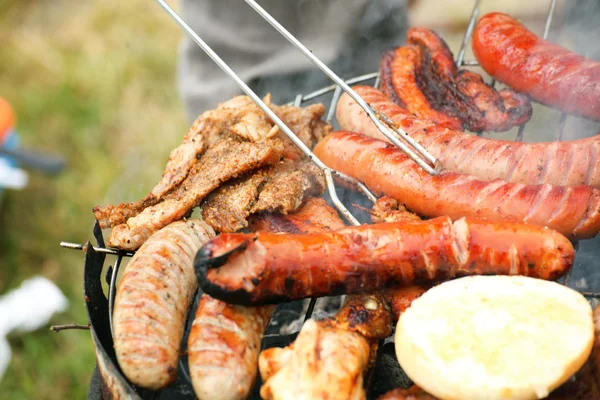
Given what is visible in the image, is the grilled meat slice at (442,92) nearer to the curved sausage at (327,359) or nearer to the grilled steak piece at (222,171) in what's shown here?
the grilled steak piece at (222,171)

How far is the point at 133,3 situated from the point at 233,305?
8.10 m

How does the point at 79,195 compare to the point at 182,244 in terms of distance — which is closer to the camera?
the point at 182,244

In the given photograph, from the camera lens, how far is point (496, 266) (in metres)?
2.31

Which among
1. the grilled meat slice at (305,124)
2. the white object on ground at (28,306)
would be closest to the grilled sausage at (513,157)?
the grilled meat slice at (305,124)

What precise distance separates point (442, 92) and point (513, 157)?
3.57 feet

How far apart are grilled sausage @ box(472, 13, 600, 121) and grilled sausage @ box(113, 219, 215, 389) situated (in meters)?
2.39

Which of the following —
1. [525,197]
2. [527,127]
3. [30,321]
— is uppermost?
[525,197]

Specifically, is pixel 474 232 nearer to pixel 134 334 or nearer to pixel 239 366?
pixel 239 366

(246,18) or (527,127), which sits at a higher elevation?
(246,18)

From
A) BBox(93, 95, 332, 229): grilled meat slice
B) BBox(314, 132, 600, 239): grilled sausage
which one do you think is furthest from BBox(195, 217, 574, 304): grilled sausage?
BBox(93, 95, 332, 229): grilled meat slice

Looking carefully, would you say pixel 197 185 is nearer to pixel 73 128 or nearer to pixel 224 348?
pixel 224 348

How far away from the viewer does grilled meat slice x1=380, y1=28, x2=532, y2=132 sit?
3600 mm

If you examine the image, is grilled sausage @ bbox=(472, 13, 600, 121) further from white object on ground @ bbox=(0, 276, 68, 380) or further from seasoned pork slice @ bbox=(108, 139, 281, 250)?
white object on ground @ bbox=(0, 276, 68, 380)

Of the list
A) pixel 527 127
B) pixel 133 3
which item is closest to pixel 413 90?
pixel 527 127
